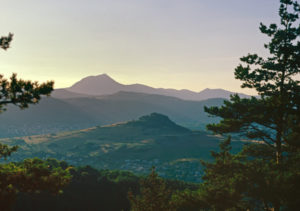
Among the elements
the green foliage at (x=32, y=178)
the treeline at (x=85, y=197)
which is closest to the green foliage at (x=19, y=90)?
the green foliage at (x=32, y=178)

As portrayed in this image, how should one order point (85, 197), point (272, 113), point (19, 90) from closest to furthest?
point (19, 90), point (272, 113), point (85, 197)

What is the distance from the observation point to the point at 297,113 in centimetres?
1970

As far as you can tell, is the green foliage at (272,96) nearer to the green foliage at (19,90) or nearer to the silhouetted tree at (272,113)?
the silhouetted tree at (272,113)

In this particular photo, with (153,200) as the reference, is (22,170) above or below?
above

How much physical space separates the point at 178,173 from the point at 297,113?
149 metres

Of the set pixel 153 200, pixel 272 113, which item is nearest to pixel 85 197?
pixel 153 200

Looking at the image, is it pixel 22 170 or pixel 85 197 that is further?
pixel 85 197

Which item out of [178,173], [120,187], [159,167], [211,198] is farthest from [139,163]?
[211,198]

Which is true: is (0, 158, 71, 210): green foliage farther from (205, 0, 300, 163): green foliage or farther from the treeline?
the treeline

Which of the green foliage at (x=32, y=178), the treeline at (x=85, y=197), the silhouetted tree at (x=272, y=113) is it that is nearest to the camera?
the green foliage at (x=32, y=178)

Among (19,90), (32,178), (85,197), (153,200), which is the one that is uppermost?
(19,90)

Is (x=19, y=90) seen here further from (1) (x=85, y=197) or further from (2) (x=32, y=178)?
(1) (x=85, y=197)

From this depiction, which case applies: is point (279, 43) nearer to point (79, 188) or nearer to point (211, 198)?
point (211, 198)

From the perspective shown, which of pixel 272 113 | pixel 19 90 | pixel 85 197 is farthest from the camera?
pixel 85 197
